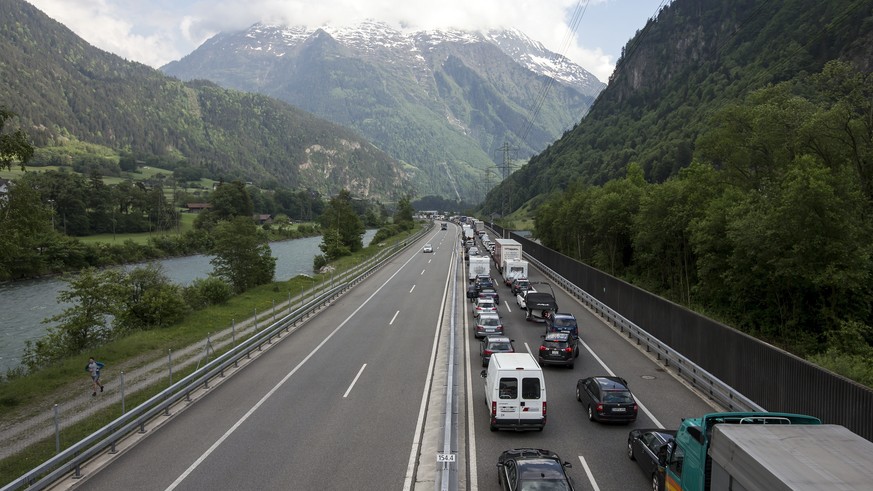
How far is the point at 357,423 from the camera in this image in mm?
16297

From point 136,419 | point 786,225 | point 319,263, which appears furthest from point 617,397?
point 319,263

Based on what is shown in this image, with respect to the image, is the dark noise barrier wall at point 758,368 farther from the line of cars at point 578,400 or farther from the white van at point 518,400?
the white van at point 518,400

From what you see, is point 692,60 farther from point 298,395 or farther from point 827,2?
point 298,395

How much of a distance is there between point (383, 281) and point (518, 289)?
16.7 metres

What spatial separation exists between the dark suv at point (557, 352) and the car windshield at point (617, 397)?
21.6 feet

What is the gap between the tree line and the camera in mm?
23328

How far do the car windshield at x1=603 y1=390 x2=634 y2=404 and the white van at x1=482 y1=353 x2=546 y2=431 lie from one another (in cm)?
201

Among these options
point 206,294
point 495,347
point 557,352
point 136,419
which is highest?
point 495,347

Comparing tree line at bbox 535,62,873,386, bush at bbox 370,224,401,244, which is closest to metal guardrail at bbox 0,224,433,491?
tree line at bbox 535,62,873,386

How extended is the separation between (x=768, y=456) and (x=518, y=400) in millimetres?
8111

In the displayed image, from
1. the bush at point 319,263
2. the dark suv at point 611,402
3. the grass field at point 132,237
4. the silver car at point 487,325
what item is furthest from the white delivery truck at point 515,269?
the grass field at point 132,237

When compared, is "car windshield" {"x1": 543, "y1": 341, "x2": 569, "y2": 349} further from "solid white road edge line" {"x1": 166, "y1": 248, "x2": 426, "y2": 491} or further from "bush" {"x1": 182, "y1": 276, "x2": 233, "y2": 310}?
"bush" {"x1": 182, "y1": 276, "x2": 233, "y2": 310}

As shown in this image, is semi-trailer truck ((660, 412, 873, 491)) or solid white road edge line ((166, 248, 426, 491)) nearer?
semi-trailer truck ((660, 412, 873, 491))

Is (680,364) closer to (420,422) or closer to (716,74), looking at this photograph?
(420,422)
